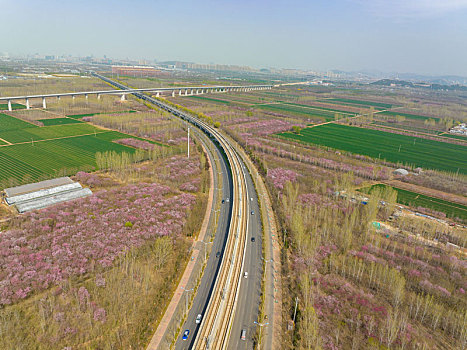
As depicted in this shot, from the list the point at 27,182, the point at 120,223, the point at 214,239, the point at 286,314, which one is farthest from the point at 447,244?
the point at 27,182

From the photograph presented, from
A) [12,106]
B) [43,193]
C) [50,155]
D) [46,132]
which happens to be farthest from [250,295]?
[12,106]

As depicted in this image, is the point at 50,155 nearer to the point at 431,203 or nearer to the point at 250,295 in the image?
the point at 250,295

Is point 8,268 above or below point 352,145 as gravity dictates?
below

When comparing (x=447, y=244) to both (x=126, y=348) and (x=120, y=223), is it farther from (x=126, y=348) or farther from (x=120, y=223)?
(x=120, y=223)

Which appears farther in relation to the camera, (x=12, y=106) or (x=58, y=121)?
(x=12, y=106)

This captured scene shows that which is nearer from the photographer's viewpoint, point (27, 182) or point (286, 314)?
point (286, 314)

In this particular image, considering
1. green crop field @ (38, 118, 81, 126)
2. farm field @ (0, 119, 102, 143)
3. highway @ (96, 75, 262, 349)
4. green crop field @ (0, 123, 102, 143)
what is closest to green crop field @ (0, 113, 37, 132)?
farm field @ (0, 119, 102, 143)

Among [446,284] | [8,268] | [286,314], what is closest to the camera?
[286,314]
